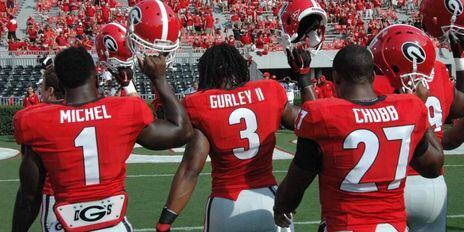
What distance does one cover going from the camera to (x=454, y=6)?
16.6 ft

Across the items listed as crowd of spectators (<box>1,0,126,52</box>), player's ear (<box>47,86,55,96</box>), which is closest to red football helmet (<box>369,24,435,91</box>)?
player's ear (<box>47,86,55,96</box>)

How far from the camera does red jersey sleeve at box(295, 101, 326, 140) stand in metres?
3.41

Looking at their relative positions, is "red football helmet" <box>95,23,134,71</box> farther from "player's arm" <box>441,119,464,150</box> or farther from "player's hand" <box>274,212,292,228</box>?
"player's arm" <box>441,119,464,150</box>

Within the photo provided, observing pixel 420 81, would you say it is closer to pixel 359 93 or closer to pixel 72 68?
pixel 359 93

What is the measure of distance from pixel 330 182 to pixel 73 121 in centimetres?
128

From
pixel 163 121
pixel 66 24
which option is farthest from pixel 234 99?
pixel 66 24

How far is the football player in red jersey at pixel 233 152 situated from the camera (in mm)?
4277

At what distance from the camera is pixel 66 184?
12.1ft

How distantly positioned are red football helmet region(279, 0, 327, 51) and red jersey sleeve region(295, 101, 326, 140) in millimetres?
1476

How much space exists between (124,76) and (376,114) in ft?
6.52

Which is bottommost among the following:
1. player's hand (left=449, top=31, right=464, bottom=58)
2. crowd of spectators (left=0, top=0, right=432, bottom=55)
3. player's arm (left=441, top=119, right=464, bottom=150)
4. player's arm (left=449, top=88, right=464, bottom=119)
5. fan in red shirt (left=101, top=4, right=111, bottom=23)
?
crowd of spectators (left=0, top=0, right=432, bottom=55)

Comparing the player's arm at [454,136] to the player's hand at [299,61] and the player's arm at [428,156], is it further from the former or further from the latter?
the player's arm at [428,156]

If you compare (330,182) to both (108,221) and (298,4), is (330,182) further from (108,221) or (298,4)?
(298,4)

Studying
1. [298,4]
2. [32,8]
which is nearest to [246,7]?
[32,8]
